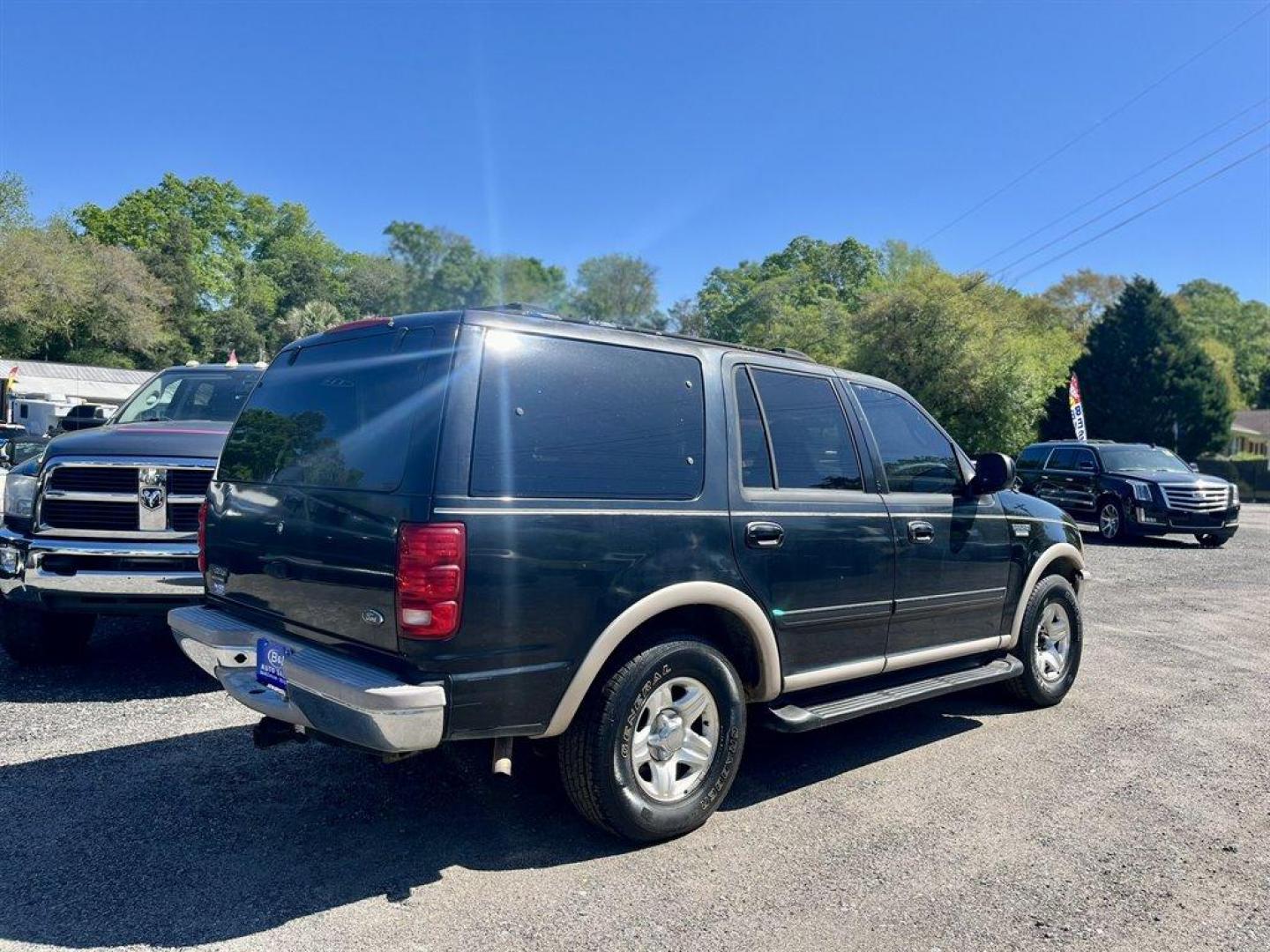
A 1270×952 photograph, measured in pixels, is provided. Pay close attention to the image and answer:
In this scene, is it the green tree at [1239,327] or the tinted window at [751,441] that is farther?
the green tree at [1239,327]

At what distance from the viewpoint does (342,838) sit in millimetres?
→ 3629

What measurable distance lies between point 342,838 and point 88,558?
8.77 ft

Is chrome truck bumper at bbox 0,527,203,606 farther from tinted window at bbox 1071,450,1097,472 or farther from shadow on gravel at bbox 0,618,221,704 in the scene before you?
tinted window at bbox 1071,450,1097,472

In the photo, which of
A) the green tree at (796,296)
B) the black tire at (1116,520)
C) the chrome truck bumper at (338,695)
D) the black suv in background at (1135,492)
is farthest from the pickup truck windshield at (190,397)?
the green tree at (796,296)

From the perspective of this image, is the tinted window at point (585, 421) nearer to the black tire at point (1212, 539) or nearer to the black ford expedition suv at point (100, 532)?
the black ford expedition suv at point (100, 532)

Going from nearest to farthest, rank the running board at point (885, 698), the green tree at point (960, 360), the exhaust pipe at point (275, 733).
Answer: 1. the exhaust pipe at point (275, 733)
2. the running board at point (885, 698)
3. the green tree at point (960, 360)

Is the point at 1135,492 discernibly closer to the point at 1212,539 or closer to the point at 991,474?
the point at 1212,539

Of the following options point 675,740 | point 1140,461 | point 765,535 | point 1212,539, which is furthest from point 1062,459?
point 675,740

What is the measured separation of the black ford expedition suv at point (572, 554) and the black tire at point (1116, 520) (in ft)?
41.5

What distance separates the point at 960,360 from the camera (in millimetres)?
33438

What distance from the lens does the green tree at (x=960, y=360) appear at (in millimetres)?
33406

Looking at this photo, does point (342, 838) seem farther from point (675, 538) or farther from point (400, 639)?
point (675, 538)

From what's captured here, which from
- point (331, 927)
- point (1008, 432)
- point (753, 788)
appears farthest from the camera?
point (1008, 432)

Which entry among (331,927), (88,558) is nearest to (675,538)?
(331,927)
